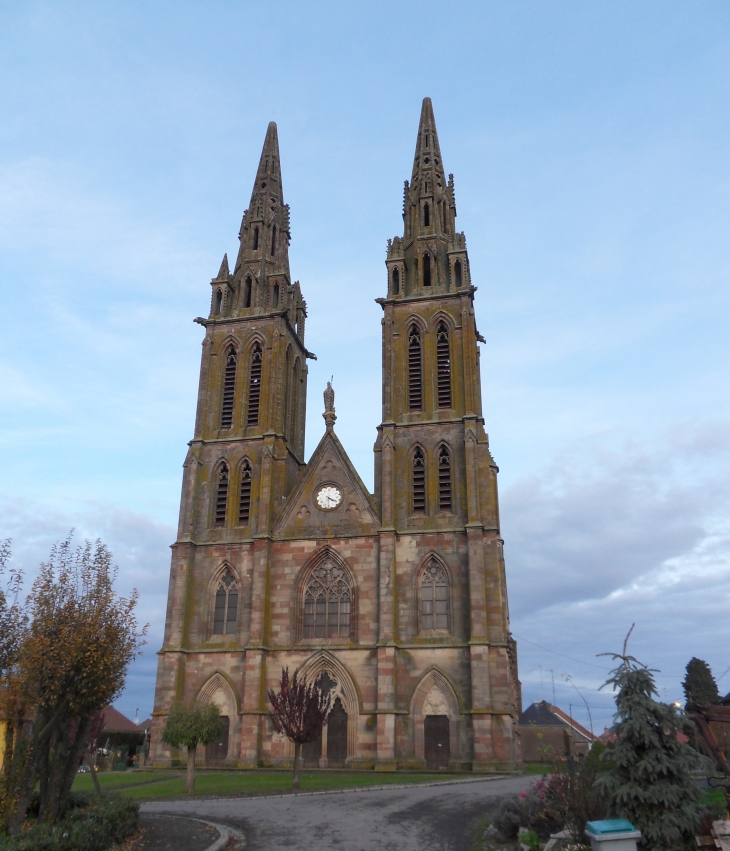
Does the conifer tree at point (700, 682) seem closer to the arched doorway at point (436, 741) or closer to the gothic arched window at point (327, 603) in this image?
the arched doorway at point (436, 741)

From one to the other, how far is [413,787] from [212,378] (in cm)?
2585

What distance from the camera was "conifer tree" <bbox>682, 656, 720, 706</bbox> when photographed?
5326 cm

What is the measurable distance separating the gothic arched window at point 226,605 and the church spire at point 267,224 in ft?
61.4

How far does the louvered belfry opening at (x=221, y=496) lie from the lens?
40250 mm

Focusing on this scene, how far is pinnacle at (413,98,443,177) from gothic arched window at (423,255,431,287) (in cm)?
811

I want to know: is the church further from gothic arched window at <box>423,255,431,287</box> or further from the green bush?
the green bush

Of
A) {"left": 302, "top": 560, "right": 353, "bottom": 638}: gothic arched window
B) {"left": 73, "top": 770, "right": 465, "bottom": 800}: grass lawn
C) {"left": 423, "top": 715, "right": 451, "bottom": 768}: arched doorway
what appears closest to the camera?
{"left": 73, "top": 770, "right": 465, "bottom": 800}: grass lawn

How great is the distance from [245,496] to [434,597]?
11462 millimetres

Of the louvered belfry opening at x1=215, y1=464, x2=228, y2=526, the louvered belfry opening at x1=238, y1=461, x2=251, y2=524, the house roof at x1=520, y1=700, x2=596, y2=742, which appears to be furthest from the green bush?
the house roof at x1=520, y1=700, x2=596, y2=742

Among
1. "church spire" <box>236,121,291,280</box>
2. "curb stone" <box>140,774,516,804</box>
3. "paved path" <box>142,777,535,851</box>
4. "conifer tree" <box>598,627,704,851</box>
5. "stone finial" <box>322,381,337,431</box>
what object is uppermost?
"church spire" <box>236,121,291,280</box>

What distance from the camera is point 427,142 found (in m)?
51.1

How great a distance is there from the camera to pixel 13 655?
50.7ft

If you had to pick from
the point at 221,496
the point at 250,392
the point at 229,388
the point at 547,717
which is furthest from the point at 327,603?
the point at 547,717

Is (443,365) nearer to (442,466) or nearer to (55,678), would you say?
(442,466)
